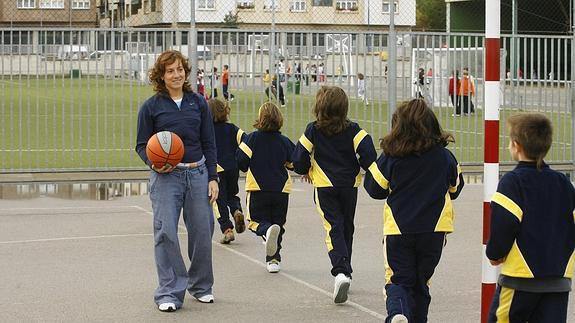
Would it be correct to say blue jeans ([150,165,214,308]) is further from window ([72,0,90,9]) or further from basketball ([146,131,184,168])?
window ([72,0,90,9])

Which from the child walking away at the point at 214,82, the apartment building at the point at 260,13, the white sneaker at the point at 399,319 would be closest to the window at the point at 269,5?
the apartment building at the point at 260,13

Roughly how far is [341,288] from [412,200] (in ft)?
5.42

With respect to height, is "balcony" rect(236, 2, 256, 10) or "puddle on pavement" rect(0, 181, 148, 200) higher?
"balcony" rect(236, 2, 256, 10)

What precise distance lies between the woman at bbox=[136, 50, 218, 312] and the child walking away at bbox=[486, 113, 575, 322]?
9.80 feet

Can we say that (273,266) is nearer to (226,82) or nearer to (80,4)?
(226,82)

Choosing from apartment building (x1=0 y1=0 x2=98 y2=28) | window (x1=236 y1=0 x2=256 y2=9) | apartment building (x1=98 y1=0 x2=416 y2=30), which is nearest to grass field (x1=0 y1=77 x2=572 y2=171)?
apartment building (x1=98 y1=0 x2=416 y2=30)

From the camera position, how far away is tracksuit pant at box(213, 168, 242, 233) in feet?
37.4

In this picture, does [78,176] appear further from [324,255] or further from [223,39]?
[324,255]

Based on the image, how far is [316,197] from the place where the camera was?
881 cm

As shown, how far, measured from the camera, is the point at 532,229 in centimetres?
579

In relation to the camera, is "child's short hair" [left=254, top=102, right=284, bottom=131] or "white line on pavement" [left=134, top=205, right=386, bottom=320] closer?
"white line on pavement" [left=134, top=205, right=386, bottom=320]

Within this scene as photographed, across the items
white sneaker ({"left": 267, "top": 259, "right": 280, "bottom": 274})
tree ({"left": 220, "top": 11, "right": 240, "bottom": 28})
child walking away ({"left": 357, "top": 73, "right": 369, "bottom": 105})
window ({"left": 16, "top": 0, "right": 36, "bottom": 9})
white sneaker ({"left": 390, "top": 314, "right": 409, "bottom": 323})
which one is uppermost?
window ({"left": 16, "top": 0, "right": 36, "bottom": 9})

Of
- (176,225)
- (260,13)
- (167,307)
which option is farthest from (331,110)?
(260,13)

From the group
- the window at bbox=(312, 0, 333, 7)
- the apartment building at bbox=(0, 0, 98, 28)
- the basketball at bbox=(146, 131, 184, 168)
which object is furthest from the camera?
the window at bbox=(312, 0, 333, 7)
